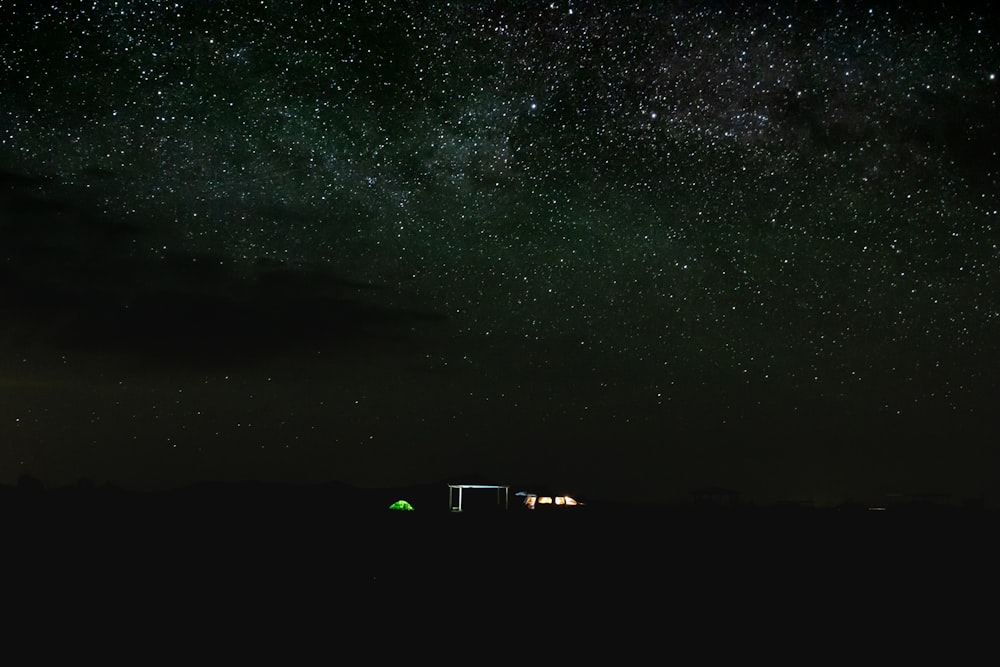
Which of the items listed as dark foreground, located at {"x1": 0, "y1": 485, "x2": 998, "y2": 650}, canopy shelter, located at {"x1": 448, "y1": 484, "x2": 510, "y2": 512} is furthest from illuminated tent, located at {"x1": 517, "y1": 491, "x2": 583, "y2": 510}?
dark foreground, located at {"x1": 0, "y1": 485, "x2": 998, "y2": 650}

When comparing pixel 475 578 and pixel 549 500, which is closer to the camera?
pixel 475 578

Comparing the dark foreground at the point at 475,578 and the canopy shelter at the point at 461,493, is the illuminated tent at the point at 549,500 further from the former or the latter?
the dark foreground at the point at 475,578

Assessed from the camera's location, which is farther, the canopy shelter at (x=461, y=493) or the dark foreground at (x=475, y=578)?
the canopy shelter at (x=461, y=493)

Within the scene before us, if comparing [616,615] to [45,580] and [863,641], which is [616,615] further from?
[45,580]

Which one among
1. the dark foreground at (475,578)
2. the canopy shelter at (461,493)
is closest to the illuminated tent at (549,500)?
the canopy shelter at (461,493)

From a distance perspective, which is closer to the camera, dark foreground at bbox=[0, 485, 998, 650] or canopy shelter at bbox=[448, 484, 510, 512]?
dark foreground at bbox=[0, 485, 998, 650]

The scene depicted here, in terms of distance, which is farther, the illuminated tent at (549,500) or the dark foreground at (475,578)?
the illuminated tent at (549,500)

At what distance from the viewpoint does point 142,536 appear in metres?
10.2

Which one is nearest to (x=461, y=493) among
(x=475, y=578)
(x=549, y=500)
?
(x=549, y=500)

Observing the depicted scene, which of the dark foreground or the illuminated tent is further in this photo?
the illuminated tent

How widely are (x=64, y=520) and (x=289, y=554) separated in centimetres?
492

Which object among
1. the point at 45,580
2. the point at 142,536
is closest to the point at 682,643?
the point at 45,580

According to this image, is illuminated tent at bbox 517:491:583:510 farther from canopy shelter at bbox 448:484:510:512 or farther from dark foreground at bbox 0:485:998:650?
dark foreground at bbox 0:485:998:650

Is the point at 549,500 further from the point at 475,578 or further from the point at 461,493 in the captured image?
the point at 475,578
